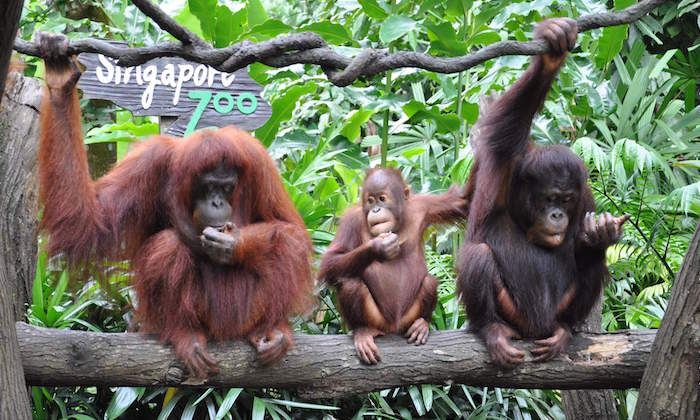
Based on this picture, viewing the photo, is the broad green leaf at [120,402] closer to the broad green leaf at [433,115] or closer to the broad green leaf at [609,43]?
the broad green leaf at [433,115]

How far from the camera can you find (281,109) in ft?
16.7

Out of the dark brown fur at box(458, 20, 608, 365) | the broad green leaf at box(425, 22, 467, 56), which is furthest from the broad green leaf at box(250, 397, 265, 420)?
the broad green leaf at box(425, 22, 467, 56)

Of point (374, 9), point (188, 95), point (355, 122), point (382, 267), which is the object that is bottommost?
point (382, 267)

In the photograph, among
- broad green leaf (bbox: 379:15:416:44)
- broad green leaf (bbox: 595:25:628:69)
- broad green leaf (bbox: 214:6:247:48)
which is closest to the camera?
broad green leaf (bbox: 379:15:416:44)

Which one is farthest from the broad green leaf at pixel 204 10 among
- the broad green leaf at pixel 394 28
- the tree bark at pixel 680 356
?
the tree bark at pixel 680 356

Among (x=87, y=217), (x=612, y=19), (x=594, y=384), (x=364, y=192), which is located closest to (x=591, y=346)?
(x=594, y=384)

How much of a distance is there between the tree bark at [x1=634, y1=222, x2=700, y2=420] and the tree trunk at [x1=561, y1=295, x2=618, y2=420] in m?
1.10

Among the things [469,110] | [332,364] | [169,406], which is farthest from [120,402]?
[469,110]

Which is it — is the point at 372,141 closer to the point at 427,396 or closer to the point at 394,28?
the point at 394,28

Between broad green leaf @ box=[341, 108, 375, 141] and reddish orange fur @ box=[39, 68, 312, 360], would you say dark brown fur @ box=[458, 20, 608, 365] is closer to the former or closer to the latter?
reddish orange fur @ box=[39, 68, 312, 360]

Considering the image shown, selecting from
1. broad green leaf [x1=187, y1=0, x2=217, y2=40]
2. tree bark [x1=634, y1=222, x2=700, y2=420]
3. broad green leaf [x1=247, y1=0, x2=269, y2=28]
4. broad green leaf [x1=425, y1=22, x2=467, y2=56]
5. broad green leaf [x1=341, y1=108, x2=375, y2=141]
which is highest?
broad green leaf [x1=247, y1=0, x2=269, y2=28]

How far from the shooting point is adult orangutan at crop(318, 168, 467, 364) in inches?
140

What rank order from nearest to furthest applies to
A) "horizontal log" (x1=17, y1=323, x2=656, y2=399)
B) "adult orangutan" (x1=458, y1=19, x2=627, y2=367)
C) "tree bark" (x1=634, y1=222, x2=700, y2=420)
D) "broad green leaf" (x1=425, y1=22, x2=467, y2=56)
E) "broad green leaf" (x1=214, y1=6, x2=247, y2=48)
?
1. "tree bark" (x1=634, y1=222, x2=700, y2=420)
2. "horizontal log" (x1=17, y1=323, x2=656, y2=399)
3. "adult orangutan" (x1=458, y1=19, x2=627, y2=367)
4. "broad green leaf" (x1=425, y1=22, x2=467, y2=56)
5. "broad green leaf" (x1=214, y1=6, x2=247, y2=48)

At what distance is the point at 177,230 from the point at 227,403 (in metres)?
0.98
